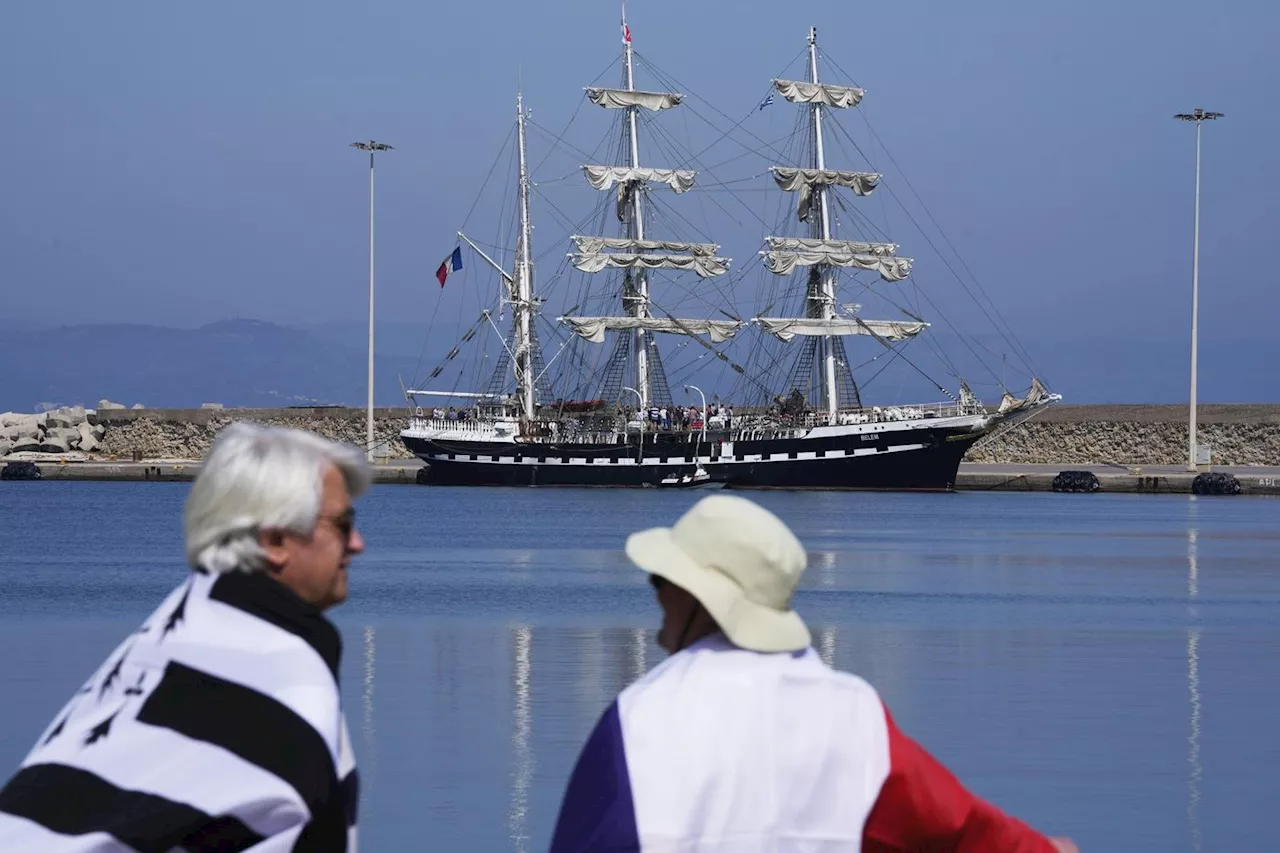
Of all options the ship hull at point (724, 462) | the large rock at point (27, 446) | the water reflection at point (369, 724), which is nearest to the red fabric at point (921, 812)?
the water reflection at point (369, 724)

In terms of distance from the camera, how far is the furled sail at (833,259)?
70.9m

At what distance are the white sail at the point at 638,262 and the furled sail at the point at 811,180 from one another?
4.56 metres

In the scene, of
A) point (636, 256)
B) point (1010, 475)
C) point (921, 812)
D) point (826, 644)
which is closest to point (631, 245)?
point (636, 256)

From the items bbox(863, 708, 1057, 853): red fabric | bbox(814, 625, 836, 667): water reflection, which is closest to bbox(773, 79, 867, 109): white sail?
bbox(814, 625, 836, 667): water reflection

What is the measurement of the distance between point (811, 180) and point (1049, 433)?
13972 millimetres

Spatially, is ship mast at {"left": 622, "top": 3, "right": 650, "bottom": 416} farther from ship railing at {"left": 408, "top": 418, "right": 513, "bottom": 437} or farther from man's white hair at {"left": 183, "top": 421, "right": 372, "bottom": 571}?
man's white hair at {"left": 183, "top": 421, "right": 372, "bottom": 571}

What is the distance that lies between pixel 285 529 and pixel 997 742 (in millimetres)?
8227

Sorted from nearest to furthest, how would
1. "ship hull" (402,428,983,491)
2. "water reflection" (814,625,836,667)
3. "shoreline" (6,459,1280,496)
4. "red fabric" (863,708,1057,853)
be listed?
1. "red fabric" (863,708,1057,853)
2. "water reflection" (814,625,836,667)
3. "shoreline" (6,459,1280,496)
4. "ship hull" (402,428,983,491)

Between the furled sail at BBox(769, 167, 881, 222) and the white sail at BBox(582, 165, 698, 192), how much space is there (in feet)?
13.6

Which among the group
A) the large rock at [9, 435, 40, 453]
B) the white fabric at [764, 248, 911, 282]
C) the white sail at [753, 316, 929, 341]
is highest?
the white fabric at [764, 248, 911, 282]

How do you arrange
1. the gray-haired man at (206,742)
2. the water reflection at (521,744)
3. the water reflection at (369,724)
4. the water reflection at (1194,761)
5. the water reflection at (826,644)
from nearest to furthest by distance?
the gray-haired man at (206,742) → the water reflection at (521,744) → the water reflection at (1194,761) → the water reflection at (369,724) → the water reflection at (826,644)

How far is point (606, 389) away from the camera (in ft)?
243

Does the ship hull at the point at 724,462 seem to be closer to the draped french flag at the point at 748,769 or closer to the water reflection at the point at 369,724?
the water reflection at the point at 369,724

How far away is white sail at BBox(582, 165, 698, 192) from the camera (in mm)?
73938
